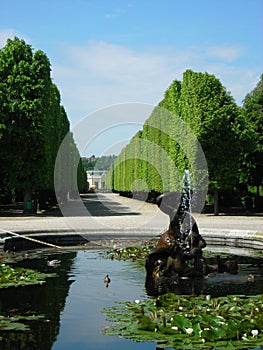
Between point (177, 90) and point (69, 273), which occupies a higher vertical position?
point (177, 90)

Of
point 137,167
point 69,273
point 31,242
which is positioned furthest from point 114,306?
point 137,167

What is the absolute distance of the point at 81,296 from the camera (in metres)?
8.80

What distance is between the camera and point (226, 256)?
43.6ft

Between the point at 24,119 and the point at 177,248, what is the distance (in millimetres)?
21616

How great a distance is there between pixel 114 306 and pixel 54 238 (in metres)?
8.28

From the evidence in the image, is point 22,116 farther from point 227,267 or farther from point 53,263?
point 227,267

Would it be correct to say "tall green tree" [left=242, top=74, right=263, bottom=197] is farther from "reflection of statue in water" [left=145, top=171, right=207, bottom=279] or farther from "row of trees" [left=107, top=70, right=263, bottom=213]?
"reflection of statue in water" [left=145, top=171, right=207, bottom=279]

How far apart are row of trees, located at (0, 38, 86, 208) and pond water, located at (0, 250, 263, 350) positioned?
17379mm

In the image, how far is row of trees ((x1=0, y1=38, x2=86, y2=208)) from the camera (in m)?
29.7

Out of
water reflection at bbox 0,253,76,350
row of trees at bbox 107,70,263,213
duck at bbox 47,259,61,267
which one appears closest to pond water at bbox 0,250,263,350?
water reflection at bbox 0,253,76,350

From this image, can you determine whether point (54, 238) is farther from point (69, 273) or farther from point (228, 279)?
point (228, 279)

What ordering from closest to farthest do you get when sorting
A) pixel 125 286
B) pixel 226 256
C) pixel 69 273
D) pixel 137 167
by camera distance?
pixel 125 286 < pixel 69 273 < pixel 226 256 < pixel 137 167

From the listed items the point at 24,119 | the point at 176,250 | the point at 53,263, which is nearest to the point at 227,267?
the point at 176,250

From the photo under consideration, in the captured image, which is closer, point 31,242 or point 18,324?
point 18,324
